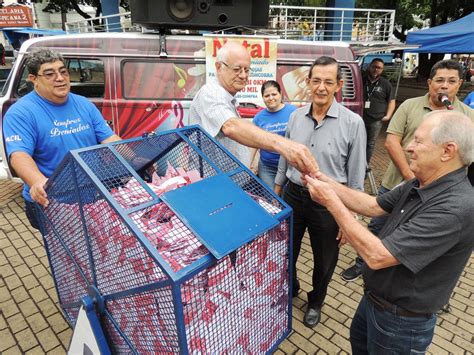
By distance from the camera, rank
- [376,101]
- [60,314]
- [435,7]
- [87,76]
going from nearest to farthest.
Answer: [60,314], [87,76], [376,101], [435,7]

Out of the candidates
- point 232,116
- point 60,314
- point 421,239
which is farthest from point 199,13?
point 421,239

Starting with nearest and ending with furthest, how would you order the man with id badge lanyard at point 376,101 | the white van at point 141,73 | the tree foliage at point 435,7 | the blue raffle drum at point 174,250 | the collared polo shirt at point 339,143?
the blue raffle drum at point 174,250 < the collared polo shirt at point 339,143 < the white van at point 141,73 < the man with id badge lanyard at point 376,101 < the tree foliage at point 435,7

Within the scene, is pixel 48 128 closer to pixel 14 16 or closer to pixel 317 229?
pixel 317 229

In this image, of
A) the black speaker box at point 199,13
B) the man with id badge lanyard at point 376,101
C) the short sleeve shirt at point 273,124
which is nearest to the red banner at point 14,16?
the black speaker box at point 199,13

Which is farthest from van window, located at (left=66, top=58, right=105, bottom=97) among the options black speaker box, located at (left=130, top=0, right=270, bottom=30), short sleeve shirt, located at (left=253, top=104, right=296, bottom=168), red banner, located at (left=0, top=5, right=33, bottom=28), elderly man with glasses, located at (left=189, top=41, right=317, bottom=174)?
red banner, located at (left=0, top=5, right=33, bottom=28)

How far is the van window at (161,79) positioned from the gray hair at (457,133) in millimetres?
3746

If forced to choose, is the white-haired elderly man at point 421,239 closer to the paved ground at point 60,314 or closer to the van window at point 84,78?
the paved ground at point 60,314

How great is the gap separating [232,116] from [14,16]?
18960mm

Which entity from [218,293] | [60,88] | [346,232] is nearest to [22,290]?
[60,88]

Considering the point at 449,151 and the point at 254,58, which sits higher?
the point at 254,58

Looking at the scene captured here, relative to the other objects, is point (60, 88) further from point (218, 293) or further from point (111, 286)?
point (218, 293)

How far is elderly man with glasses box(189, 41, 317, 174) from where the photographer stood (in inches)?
66.4

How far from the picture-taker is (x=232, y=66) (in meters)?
1.94

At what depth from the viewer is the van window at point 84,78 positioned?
172 inches
